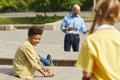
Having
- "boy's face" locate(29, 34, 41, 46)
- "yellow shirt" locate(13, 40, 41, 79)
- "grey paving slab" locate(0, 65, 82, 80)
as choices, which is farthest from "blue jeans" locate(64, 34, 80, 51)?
"boy's face" locate(29, 34, 41, 46)

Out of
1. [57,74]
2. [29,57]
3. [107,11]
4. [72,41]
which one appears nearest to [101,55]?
[107,11]

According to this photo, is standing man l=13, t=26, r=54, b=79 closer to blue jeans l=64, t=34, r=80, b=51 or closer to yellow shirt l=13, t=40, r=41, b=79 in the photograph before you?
yellow shirt l=13, t=40, r=41, b=79

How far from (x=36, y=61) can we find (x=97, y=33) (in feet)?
11.5

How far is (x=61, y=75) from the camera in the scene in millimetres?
7395

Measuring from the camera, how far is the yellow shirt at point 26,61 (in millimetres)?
6617

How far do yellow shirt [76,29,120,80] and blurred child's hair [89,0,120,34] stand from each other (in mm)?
91

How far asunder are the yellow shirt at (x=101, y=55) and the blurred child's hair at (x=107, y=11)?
0.09 metres

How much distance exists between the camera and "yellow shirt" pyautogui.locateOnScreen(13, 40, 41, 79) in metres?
6.62

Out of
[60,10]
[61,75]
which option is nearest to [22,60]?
[61,75]

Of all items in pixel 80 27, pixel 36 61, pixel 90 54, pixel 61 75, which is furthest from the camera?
pixel 80 27

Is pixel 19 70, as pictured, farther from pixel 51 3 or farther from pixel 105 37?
pixel 51 3

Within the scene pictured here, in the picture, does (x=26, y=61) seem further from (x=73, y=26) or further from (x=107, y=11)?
(x=73, y=26)

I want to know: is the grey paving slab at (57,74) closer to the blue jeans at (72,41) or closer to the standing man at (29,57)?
the standing man at (29,57)

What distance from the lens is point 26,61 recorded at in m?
6.77
